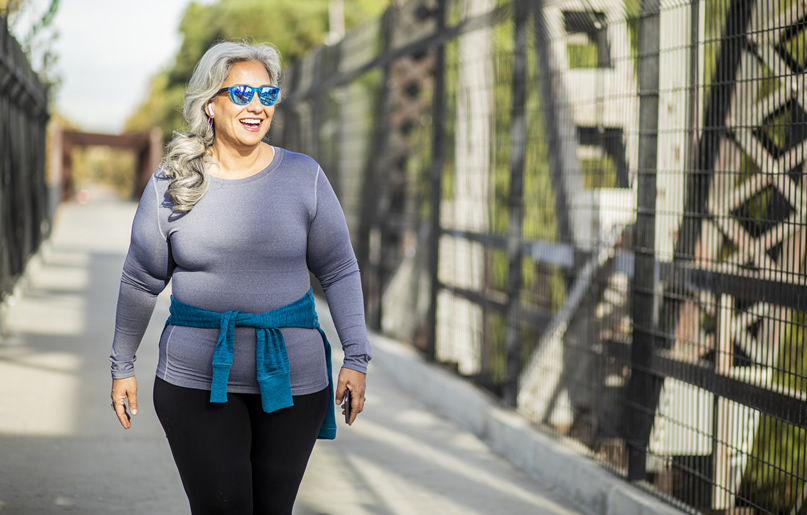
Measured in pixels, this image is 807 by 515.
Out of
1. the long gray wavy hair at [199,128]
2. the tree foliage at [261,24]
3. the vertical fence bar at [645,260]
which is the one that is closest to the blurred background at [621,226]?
the vertical fence bar at [645,260]

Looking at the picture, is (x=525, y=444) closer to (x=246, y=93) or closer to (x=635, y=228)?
(x=635, y=228)

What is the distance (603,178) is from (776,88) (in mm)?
1491

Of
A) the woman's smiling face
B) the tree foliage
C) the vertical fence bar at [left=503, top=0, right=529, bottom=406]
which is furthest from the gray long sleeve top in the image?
the tree foliage

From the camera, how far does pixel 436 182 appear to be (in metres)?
8.50

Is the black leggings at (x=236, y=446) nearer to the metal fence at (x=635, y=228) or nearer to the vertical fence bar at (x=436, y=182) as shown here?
the metal fence at (x=635, y=228)

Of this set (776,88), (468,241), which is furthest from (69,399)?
(776,88)

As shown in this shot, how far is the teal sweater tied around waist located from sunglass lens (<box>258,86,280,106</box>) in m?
0.61

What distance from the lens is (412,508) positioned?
18.1 ft

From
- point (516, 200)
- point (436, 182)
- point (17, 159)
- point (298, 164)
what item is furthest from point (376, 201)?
point (298, 164)

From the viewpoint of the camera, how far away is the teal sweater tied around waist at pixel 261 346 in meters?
3.26

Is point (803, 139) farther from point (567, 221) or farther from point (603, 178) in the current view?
point (567, 221)

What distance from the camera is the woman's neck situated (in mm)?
3396

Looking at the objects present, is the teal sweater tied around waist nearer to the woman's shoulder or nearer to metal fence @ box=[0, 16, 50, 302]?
the woman's shoulder

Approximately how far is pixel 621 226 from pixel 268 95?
8.69ft
